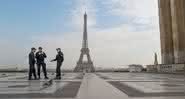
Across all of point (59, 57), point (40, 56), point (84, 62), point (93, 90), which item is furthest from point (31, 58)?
point (84, 62)

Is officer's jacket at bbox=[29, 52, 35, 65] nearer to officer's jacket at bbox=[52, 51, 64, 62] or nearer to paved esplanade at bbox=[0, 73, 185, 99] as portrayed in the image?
officer's jacket at bbox=[52, 51, 64, 62]

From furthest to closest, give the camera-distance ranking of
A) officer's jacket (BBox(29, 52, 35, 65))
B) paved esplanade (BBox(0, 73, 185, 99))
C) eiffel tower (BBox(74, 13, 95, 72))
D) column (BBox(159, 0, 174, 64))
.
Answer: eiffel tower (BBox(74, 13, 95, 72)) < column (BBox(159, 0, 174, 64)) < officer's jacket (BBox(29, 52, 35, 65)) < paved esplanade (BBox(0, 73, 185, 99))

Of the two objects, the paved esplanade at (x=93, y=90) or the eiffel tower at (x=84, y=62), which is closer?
the paved esplanade at (x=93, y=90)

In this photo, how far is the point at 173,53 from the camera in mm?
36094

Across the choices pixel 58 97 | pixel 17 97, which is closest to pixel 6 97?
pixel 17 97

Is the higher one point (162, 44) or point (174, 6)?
point (174, 6)

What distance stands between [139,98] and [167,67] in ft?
95.3

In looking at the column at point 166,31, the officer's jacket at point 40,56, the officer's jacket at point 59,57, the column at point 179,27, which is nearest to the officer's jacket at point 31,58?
the officer's jacket at point 40,56

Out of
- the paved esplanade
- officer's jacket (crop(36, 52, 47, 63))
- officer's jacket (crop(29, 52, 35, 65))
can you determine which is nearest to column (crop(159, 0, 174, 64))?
officer's jacket (crop(36, 52, 47, 63))

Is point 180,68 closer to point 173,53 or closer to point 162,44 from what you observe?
point 173,53

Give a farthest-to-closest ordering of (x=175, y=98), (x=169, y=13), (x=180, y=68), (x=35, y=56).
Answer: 1. (x=169, y=13)
2. (x=180, y=68)
3. (x=35, y=56)
4. (x=175, y=98)

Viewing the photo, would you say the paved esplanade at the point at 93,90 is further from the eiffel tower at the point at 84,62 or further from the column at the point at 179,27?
the eiffel tower at the point at 84,62

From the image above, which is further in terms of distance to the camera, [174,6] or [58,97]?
[174,6]

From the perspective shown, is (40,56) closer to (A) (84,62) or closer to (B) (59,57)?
(B) (59,57)
